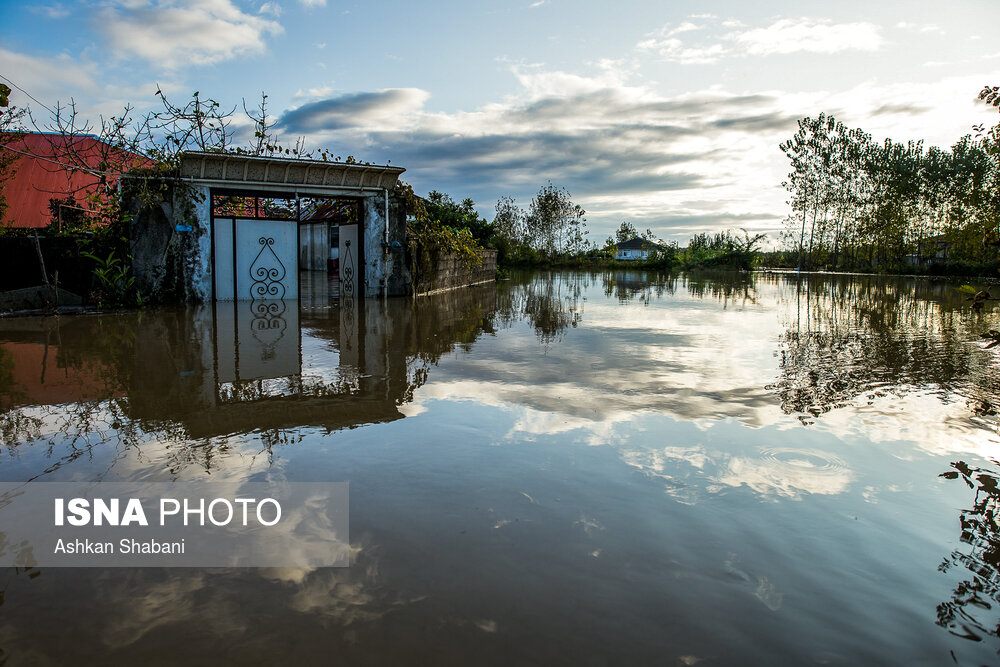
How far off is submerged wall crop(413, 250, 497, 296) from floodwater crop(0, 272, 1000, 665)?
9.73m

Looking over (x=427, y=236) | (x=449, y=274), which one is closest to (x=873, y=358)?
(x=427, y=236)

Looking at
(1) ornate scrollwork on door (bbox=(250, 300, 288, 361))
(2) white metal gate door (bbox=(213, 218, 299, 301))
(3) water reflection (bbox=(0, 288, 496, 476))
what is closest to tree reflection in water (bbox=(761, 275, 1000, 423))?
(3) water reflection (bbox=(0, 288, 496, 476))

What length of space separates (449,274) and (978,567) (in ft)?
60.5

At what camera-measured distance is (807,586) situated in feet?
7.93

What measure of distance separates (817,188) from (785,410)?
50.5 meters

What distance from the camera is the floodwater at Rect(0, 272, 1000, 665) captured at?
2068 millimetres

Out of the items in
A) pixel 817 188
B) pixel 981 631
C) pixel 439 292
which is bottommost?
pixel 981 631

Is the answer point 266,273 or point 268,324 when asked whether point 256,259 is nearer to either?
point 266,273

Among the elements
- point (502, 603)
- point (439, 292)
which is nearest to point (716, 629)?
point (502, 603)

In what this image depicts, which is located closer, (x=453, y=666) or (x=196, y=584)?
(x=453, y=666)

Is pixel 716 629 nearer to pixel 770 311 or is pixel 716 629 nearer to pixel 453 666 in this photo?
pixel 453 666

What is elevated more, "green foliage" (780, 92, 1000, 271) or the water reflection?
"green foliage" (780, 92, 1000, 271)

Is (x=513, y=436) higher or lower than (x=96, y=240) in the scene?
lower

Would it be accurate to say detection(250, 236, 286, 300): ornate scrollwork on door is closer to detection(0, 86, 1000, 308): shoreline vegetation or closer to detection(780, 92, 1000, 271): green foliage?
detection(0, 86, 1000, 308): shoreline vegetation
